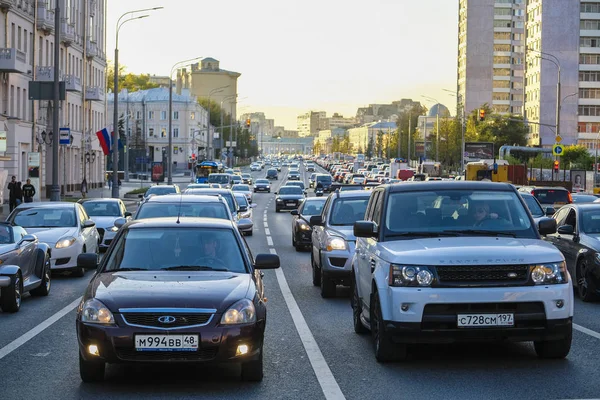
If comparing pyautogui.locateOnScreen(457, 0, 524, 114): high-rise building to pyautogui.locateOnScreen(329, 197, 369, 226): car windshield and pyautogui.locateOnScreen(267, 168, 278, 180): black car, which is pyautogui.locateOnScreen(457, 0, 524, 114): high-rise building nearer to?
pyautogui.locateOnScreen(267, 168, 278, 180): black car

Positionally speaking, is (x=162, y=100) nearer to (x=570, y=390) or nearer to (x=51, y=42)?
(x=51, y=42)

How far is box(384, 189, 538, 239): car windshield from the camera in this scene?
1041cm

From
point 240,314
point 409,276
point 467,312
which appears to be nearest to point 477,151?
point 409,276

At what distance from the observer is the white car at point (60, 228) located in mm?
19906

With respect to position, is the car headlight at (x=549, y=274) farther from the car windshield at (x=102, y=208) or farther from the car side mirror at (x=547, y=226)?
the car windshield at (x=102, y=208)

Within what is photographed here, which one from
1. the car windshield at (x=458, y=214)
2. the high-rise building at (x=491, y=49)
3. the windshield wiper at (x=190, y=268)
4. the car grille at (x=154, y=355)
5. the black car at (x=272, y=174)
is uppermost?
the high-rise building at (x=491, y=49)

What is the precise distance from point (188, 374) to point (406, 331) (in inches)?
79.1

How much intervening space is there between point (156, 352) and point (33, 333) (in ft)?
14.7

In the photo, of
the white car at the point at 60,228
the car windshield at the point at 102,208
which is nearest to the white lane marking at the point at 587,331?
the white car at the point at 60,228

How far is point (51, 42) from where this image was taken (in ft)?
214

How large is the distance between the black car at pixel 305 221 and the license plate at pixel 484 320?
16724mm

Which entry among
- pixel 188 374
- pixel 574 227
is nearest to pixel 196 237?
pixel 188 374

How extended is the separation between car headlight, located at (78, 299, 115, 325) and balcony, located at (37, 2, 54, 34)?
55.1m

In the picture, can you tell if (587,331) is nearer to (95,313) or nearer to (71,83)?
(95,313)
